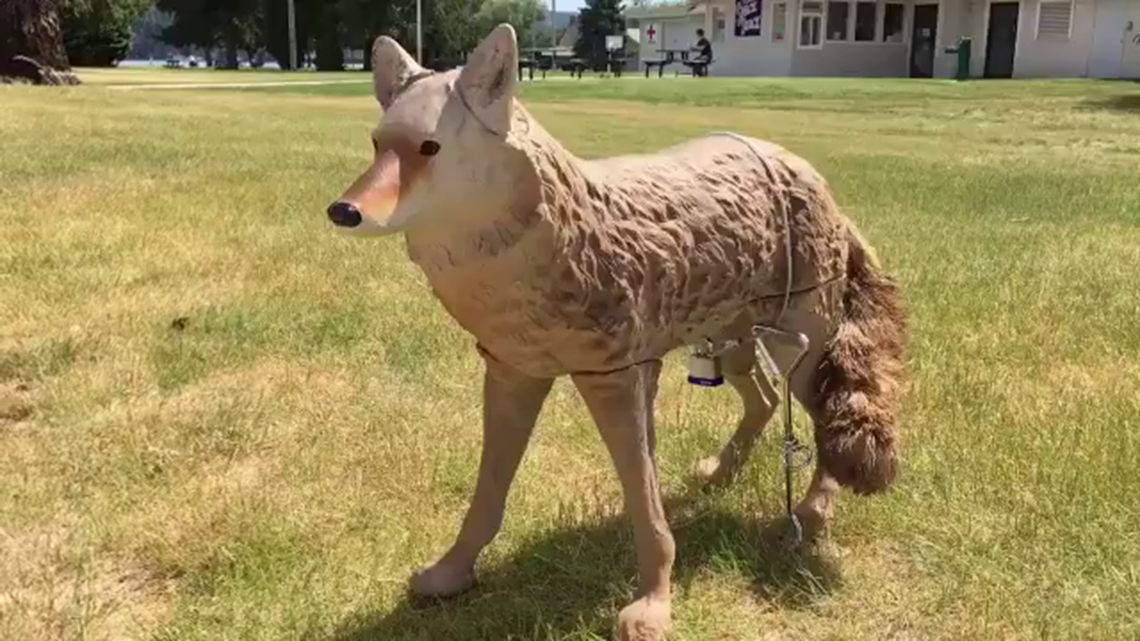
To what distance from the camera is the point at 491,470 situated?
309 cm

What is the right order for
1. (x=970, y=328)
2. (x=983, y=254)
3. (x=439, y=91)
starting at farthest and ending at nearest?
1. (x=983, y=254)
2. (x=970, y=328)
3. (x=439, y=91)

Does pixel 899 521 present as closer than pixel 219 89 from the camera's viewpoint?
Yes

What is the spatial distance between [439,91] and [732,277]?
1.08m

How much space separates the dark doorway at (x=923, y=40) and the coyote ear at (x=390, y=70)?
137 feet

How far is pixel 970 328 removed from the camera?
18.9ft

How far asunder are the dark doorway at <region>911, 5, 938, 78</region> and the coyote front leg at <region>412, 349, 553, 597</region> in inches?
1627

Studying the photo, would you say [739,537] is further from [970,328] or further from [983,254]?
[983,254]

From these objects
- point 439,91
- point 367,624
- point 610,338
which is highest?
point 439,91

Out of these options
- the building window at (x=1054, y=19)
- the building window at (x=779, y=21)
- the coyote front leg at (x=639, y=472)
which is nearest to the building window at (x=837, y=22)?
the building window at (x=779, y=21)

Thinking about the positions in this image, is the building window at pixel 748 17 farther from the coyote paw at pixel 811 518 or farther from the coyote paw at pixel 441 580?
the coyote paw at pixel 441 580

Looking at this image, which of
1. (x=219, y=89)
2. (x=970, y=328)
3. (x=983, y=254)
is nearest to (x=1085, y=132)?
(x=983, y=254)

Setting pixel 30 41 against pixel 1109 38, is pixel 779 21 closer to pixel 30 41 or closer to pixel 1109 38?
pixel 1109 38

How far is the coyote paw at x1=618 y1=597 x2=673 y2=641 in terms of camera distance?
282 cm

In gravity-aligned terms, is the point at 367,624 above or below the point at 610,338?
below
